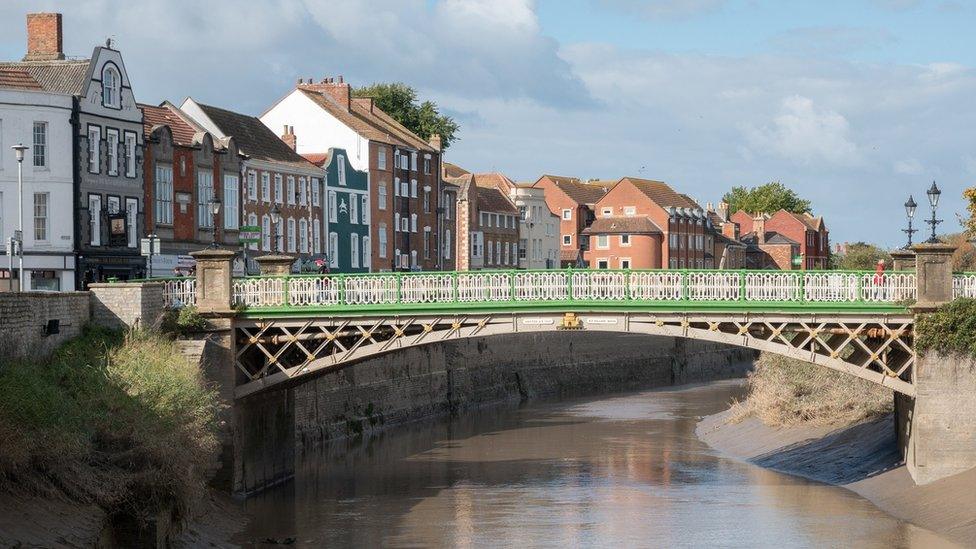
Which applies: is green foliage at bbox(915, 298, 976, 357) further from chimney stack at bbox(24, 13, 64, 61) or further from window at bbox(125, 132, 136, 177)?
chimney stack at bbox(24, 13, 64, 61)

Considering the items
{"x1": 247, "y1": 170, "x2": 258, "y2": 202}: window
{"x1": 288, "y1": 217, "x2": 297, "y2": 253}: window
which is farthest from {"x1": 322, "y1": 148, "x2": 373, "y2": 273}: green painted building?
{"x1": 247, "y1": 170, "x2": 258, "y2": 202}: window

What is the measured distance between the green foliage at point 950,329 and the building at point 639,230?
301 ft

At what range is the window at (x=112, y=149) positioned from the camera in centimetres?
6259

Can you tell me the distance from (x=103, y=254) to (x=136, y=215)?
3.52 metres

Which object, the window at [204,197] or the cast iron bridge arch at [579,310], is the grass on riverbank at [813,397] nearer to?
the cast iron bridge arch at [579,310]

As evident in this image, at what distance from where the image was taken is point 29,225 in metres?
58.6

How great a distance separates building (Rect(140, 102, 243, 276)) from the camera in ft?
221

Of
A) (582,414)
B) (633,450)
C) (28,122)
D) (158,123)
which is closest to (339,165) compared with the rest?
(158,123)

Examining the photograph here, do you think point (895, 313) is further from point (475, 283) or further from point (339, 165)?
point (339, 165)

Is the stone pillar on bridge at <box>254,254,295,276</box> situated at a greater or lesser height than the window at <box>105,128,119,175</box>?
lesser

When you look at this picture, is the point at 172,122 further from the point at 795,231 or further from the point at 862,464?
the point at 795,231

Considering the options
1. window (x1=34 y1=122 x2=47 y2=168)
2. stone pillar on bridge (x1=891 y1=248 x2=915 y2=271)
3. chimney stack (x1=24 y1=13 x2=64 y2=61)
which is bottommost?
stone pillar on bridge (x1=891 y1=248 x2=915 y2=271)

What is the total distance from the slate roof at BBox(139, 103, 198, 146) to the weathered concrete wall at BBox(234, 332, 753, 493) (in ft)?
50.3

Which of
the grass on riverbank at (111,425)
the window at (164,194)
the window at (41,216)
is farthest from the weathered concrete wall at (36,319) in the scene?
the window at (164,194)
